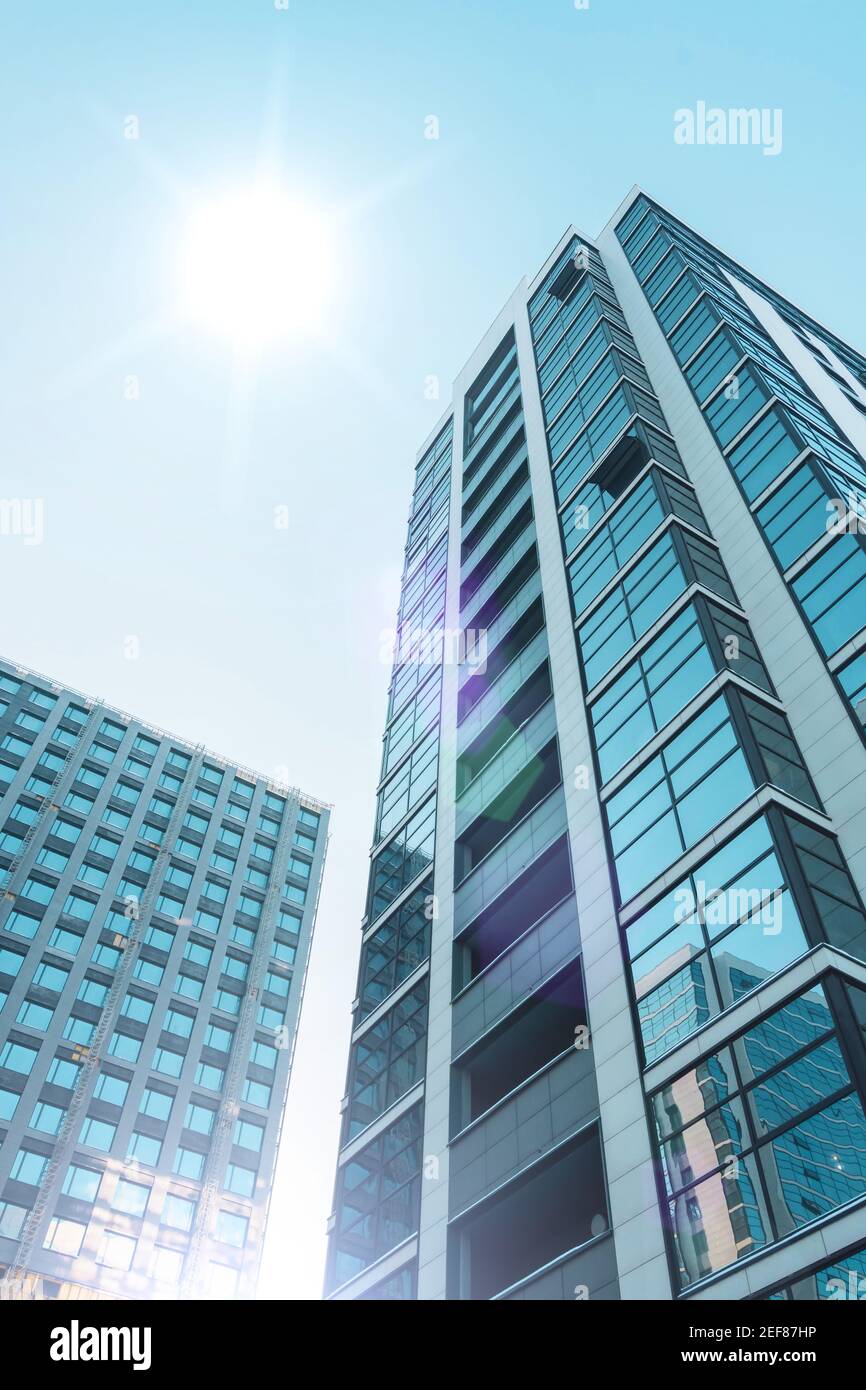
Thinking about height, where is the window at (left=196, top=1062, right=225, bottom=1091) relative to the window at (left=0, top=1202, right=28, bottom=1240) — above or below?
above

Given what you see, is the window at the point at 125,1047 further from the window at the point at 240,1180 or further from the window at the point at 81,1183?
the window at the point at 240,1180

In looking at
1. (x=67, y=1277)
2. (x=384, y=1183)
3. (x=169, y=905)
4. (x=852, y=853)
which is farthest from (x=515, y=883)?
(x=169, y=905)

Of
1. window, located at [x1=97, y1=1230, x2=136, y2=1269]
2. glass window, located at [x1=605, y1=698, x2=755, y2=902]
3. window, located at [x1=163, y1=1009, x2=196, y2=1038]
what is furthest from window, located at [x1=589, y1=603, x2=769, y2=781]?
window, located at [x1=163, y1=1009, x2=196, y2=1038]

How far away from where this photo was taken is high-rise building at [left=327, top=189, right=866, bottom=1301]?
1552 cm

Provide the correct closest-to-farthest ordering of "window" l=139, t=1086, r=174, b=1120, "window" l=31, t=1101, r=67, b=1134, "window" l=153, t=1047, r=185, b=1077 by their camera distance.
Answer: "window" l=31, t=1101, r=67, b=1134 → "window" l=139, t=1086, r=174, b=1120 → "window" l=153, t=1047, r=185, b=1077

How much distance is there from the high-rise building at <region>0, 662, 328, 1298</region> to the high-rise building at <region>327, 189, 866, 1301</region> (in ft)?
90.4

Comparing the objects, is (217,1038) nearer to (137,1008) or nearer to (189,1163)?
(137,1008)

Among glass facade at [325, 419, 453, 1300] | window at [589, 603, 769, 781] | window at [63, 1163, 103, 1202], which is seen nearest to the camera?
window at [589, 603, 769, 781]

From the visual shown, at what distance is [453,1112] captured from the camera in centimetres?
2364

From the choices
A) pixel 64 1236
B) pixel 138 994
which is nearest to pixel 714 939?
pixel 64 1236

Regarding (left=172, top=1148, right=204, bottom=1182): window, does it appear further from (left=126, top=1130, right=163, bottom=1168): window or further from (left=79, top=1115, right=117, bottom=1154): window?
(left=79, top=1115, right=117, bottom=1154): window

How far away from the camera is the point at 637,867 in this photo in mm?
21141

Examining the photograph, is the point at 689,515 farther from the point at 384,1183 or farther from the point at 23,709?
the point at 23,709

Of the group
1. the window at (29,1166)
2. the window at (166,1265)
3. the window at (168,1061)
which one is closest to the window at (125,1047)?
the window at (168,1061)
